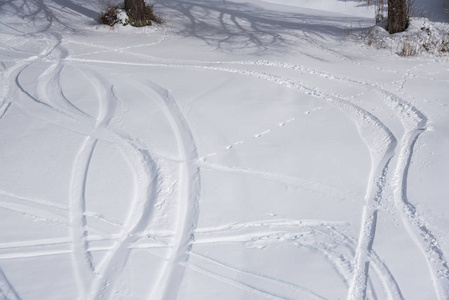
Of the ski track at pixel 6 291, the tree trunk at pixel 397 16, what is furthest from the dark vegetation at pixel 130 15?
the ski track at pixel 6 291

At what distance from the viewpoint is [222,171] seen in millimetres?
5047

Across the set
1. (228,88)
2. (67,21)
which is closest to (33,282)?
(228,88)

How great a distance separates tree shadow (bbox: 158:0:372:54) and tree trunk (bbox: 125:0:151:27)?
0.65 m

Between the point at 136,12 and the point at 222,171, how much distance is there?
588 cm

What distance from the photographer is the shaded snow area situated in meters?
3.74

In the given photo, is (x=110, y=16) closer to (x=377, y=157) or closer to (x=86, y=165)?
(x=86, y=165)

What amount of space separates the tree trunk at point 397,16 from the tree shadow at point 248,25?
835mm

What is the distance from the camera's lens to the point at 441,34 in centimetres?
909

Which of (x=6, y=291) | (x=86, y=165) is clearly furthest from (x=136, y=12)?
(x=6, y=291)

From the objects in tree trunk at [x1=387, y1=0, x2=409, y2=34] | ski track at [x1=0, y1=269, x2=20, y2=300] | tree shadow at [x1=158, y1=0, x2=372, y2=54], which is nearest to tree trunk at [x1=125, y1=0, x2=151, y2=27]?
tree shadow at [x1=158, y1=0, x2=372, y2=54]

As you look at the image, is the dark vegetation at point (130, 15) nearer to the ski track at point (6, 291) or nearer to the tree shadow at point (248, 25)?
the tree shadow at point (248, 25)

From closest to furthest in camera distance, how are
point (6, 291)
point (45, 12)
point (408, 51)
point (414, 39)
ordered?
point (6, 291)
point (408, 51)
point (414, 39)
point (45, 12)

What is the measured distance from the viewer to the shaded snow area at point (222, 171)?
374 centimetres

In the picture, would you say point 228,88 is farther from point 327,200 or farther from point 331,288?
point 331,288
